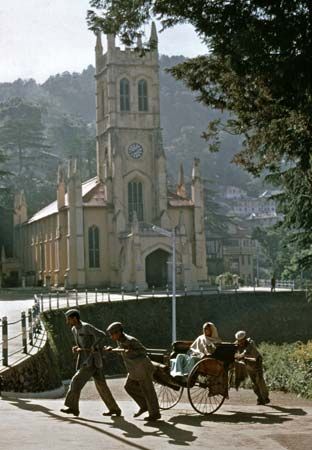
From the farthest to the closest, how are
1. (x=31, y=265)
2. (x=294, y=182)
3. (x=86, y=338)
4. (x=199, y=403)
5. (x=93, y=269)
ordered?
(x=31, y=265), (x=93, y=269), (x=294, y=182), (x=199, y=403), (x=86, y=338)

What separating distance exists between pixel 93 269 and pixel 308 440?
5317 centimetres

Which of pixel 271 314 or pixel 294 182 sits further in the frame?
pixel 271 314

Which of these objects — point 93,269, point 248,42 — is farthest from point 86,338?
point 93,269

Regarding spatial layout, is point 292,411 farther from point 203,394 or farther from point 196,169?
point 196,169

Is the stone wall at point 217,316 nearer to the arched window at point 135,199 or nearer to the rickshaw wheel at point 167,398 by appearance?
the arched window at point 135,199

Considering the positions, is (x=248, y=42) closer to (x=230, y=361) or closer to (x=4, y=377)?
(x=230, y=361)

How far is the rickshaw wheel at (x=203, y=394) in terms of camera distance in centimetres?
1322

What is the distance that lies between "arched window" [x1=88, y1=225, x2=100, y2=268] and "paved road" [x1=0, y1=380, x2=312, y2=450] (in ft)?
162

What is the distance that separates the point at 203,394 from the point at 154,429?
2.52 m

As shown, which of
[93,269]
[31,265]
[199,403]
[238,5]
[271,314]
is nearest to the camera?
[199,403]

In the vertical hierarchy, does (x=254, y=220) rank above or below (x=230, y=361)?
above

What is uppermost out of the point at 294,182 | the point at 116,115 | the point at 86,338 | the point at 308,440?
the point at 116,115

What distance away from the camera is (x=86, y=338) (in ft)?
41.3

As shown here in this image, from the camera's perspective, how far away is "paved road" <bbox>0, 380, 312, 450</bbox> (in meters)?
10.2
